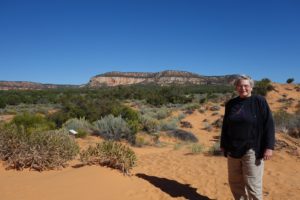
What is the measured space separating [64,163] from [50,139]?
592mm

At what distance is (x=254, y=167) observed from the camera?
168 inches

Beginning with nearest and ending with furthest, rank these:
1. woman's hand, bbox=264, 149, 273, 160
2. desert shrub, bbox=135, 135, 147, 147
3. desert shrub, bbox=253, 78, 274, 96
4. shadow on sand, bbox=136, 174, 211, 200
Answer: woman's hand, bbox=264, 149, 273, 160
shadow on sand, bbox=136, 174, 211, 200
desert shrub, bbox=135, 135, 147, 147
desert shrub, bbox=253, 78, 274, 96

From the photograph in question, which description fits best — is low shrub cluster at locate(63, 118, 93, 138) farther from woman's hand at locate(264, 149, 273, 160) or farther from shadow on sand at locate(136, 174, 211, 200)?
woman's hand at locate(264, 149, 273, 160)

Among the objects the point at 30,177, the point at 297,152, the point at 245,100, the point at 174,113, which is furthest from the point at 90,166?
the point at 174,113

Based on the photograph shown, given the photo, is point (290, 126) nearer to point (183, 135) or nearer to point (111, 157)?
point (183, 135)

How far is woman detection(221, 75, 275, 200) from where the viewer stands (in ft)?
13.8

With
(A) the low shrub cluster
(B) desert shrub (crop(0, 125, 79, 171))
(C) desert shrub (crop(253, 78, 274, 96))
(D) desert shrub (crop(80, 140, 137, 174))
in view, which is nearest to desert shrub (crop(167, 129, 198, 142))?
(A) the low shrub cluster

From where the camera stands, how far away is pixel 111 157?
6.55m

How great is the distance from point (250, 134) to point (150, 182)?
8.91 ft

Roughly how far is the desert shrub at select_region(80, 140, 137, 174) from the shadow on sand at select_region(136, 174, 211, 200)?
388 millimetres

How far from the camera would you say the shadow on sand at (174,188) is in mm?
5738

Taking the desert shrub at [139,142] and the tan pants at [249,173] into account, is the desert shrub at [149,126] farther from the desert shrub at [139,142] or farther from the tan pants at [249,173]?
the tan pants at [249,173]

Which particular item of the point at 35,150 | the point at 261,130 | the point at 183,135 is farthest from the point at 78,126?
the point at 261,130

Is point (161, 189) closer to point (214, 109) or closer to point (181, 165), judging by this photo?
point (181, 165)
